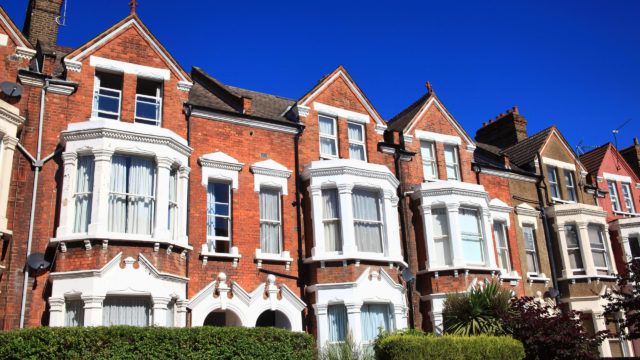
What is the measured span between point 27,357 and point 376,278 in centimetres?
1062

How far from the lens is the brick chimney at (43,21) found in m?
20.4

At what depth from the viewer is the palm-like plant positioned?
18500 millimetres

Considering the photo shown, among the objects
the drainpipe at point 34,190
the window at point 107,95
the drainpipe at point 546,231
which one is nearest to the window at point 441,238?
the drainpipe at point 546,231

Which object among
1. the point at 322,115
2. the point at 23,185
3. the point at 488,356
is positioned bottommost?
the point at 488,356

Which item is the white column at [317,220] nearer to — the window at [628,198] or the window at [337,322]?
the window at [337,322]

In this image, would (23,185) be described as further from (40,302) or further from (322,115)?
(322,115)

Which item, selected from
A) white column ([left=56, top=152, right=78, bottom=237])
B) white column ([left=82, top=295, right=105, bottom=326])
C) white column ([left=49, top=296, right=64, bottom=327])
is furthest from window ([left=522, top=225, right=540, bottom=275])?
white column ([left=49, top=296, right=64, bottom=327])

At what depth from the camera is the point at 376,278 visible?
19.4 metres

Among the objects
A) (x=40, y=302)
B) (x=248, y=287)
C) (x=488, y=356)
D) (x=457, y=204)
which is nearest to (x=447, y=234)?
(x=457, y=204)

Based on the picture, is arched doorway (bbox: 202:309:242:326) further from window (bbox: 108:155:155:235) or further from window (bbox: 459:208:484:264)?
window (bbox: 459:208:484:264)

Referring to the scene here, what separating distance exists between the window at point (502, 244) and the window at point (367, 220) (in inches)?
255

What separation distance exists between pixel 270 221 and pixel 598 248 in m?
16.0

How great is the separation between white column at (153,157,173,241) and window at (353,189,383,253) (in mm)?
6248

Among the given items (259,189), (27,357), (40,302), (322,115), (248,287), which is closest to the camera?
(27,357)
